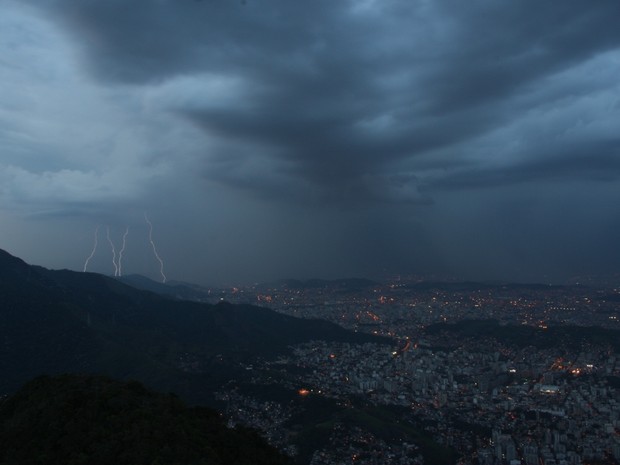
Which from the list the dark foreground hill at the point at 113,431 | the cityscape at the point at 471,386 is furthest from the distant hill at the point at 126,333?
the dark foreground hill at the point at 113,431

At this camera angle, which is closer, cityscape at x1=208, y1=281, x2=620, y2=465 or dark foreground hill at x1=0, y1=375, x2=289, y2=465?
dark foreground hill at x1=0, y1=375, x2=289, y2=465

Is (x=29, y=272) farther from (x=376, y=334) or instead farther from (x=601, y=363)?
(x=601, y=363)

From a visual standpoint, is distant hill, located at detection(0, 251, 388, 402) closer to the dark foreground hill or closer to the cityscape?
the cityscape

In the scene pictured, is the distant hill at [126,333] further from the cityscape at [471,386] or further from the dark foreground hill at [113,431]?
the dark foreground hill at [113,431]

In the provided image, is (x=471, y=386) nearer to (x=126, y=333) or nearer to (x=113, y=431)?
(x=113, y=431)

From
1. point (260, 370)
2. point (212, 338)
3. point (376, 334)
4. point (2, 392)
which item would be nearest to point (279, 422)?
point (260, 370)

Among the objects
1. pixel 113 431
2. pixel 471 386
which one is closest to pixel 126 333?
pixel 471 386

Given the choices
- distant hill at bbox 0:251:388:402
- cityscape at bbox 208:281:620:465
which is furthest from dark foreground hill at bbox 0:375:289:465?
distant hill at bbox 0:251:388:402

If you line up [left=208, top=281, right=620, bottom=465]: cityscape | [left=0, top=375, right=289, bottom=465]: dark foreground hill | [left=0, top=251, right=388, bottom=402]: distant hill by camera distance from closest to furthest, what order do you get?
[left=0, top=375, right=289, bottom=465]: dark foreground hill, [left=208, top=281, right=620, bottom=465]: cityscape, [left=0, top=251, right=388, bottom=402]: distant hill
